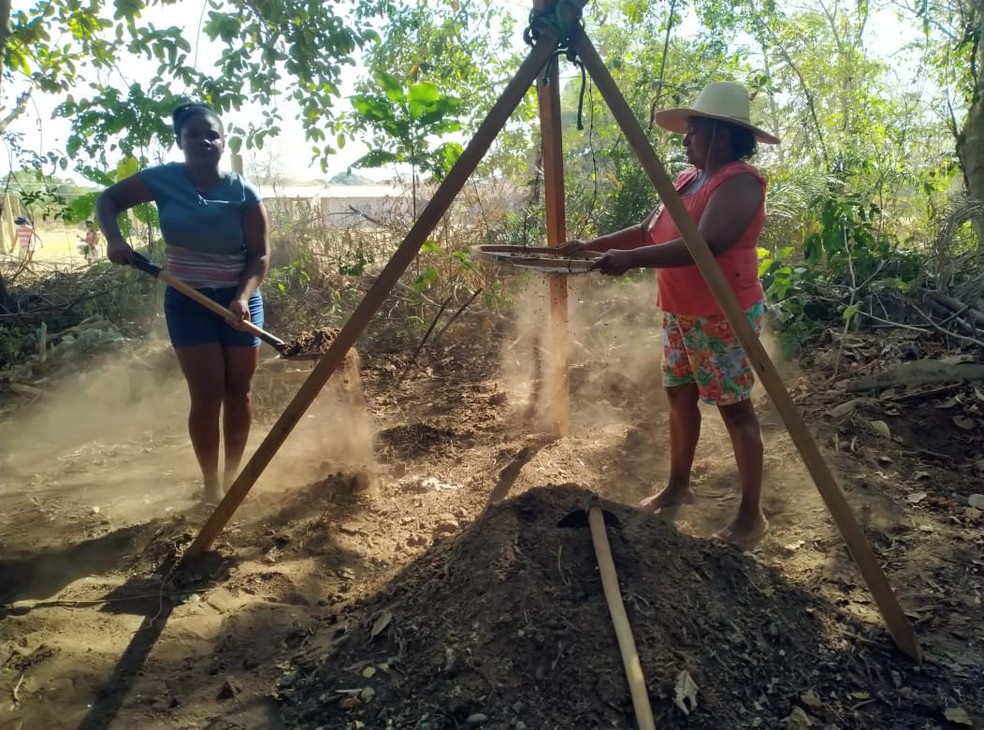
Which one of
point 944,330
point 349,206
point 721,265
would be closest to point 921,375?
point 944,330

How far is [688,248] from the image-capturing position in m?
2.41

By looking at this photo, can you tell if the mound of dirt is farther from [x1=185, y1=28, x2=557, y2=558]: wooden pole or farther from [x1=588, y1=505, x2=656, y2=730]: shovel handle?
[x1=185, y1=28, x2=557, y2=558]: wooden pole

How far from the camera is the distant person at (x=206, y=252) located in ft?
10.3

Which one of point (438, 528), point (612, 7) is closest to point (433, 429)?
point (438, 528)

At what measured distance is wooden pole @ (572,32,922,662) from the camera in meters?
2.27

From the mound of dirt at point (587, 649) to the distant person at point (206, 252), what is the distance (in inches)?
52.3

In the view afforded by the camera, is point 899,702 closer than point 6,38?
A: Yes

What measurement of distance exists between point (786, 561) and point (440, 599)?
4.81 ft

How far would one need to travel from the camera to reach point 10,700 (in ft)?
7.14

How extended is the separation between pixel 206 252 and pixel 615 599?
2.34 meters

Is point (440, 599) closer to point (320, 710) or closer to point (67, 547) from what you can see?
point (320, 710)

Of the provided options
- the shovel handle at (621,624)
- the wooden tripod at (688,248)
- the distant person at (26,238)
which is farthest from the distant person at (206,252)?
the distant person at (26,238)

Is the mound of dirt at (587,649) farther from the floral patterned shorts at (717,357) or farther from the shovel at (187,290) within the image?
the shovel at (187,290)

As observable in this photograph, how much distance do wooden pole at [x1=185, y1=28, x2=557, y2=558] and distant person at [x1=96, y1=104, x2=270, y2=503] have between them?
31.1 inches
